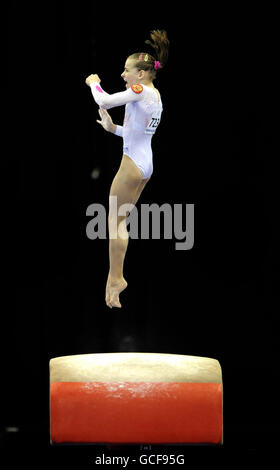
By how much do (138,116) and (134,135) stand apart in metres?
0.12

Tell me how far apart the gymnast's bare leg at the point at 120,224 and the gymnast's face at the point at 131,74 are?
18.5 inches

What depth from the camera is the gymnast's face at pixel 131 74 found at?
206 inches

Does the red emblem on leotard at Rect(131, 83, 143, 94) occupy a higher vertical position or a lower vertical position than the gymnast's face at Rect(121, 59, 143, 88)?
lower

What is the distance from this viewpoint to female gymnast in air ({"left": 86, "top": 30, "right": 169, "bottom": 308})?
5180mm

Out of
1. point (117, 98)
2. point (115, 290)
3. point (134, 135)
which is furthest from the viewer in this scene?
point (115, 290)

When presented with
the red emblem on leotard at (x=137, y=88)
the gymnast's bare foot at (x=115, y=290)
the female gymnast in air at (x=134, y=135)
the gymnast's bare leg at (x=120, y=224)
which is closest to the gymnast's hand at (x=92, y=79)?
the female gymnast in air at (x=134, y=135)

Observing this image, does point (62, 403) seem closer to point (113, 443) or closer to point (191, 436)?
point (113, 443)

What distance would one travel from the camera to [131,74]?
524 centimetres

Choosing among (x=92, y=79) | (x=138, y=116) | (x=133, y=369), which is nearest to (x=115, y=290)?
(x=133, y=369)

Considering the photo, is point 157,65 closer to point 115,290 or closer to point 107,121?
point 107,121

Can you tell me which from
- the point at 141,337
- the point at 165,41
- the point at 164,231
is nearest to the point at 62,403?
the point at 141,337

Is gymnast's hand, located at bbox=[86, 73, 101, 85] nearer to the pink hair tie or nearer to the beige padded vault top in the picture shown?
the pink hair tie

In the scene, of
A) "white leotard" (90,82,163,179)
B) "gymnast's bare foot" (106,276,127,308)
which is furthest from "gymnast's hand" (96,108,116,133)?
"gymnast's bare foot" (106,276,127,308)

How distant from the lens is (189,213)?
5.74 meters
